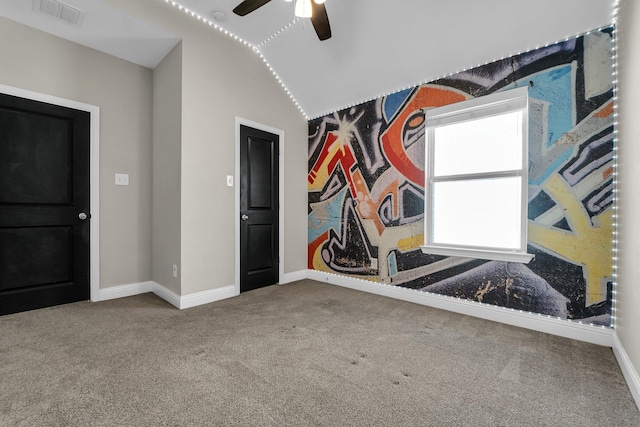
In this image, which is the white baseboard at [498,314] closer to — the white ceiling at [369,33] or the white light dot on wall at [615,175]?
the white light dot on wall at [615,175]

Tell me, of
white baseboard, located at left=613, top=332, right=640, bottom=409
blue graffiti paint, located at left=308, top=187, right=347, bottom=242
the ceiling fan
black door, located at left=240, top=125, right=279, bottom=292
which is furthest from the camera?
blue graffiti paint, located at left=308, top=187, right=347, bottom=242

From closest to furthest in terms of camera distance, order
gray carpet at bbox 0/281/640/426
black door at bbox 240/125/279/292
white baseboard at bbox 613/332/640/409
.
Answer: gray carpet at bbox 0/281/640/426 < white baseboard at bbox 613/332/640/409 < black door at bbox 240/125/279/292

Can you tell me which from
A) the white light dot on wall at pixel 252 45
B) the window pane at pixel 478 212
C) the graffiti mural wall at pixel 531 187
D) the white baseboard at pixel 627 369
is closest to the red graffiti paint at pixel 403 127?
the graffiti mural wall at pixel 531 187

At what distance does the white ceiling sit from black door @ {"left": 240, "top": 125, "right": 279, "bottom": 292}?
1005mm

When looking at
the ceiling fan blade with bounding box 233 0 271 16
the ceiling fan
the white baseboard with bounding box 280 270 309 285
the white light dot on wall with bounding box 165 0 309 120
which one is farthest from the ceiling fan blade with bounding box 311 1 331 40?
the white baseboard with bounding box 280 270 309 285

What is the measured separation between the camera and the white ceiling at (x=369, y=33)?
2.25 meters

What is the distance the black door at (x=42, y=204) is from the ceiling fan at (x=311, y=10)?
79.4 inches

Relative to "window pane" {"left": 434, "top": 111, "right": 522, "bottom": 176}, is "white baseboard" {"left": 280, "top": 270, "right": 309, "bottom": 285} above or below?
below

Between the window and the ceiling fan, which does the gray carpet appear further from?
the ceiling fan

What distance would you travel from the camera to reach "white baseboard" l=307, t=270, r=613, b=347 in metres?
2.15

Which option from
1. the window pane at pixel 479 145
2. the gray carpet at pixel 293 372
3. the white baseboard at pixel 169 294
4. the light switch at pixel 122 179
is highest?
the window pane at pixel 479 145

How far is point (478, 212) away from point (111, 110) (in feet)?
12.8

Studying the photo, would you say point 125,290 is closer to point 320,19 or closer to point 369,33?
point 320,19

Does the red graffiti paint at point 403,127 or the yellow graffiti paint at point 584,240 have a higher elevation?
the red graffiti paint at point 403,127
